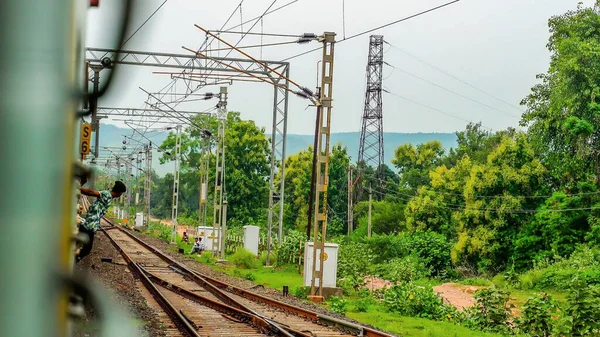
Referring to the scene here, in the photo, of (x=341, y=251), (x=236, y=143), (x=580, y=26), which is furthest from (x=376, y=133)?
(x=341, y=251)

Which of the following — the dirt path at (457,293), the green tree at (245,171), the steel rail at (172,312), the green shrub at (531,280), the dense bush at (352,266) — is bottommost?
the dirt path at (457,293)

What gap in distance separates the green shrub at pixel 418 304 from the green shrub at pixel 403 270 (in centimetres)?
316

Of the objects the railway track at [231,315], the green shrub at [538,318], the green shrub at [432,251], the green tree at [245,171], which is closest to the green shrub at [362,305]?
the railway track at [231,315]

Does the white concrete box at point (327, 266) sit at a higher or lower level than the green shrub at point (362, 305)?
higher

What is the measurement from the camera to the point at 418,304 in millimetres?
18109

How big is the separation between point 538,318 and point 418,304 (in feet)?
11.8

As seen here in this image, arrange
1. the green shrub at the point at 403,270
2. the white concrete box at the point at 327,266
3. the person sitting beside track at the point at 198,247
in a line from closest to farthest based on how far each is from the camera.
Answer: the white concrete box at the point at 327,266 < the green shrub at the point at 403,270 < the person sitting beside track at the point at 198,247

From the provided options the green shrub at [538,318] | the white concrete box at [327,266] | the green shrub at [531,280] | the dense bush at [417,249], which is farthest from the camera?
the dense bush at [417,249]

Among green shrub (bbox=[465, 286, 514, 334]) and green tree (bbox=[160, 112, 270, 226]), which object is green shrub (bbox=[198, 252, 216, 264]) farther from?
green tree (bbox=[160, 112, 270, 226])

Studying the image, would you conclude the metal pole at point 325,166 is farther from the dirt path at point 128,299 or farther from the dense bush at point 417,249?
the dense bush at point 417,249

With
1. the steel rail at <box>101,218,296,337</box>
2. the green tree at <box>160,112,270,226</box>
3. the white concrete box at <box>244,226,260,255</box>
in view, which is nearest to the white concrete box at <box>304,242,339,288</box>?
the steel rail at <box>101,218,296,337</box>

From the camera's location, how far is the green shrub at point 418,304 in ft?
58.4

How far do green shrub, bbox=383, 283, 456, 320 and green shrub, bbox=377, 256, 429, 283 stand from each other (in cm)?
316

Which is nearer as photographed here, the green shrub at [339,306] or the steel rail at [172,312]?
the steel rail at [172,312]
